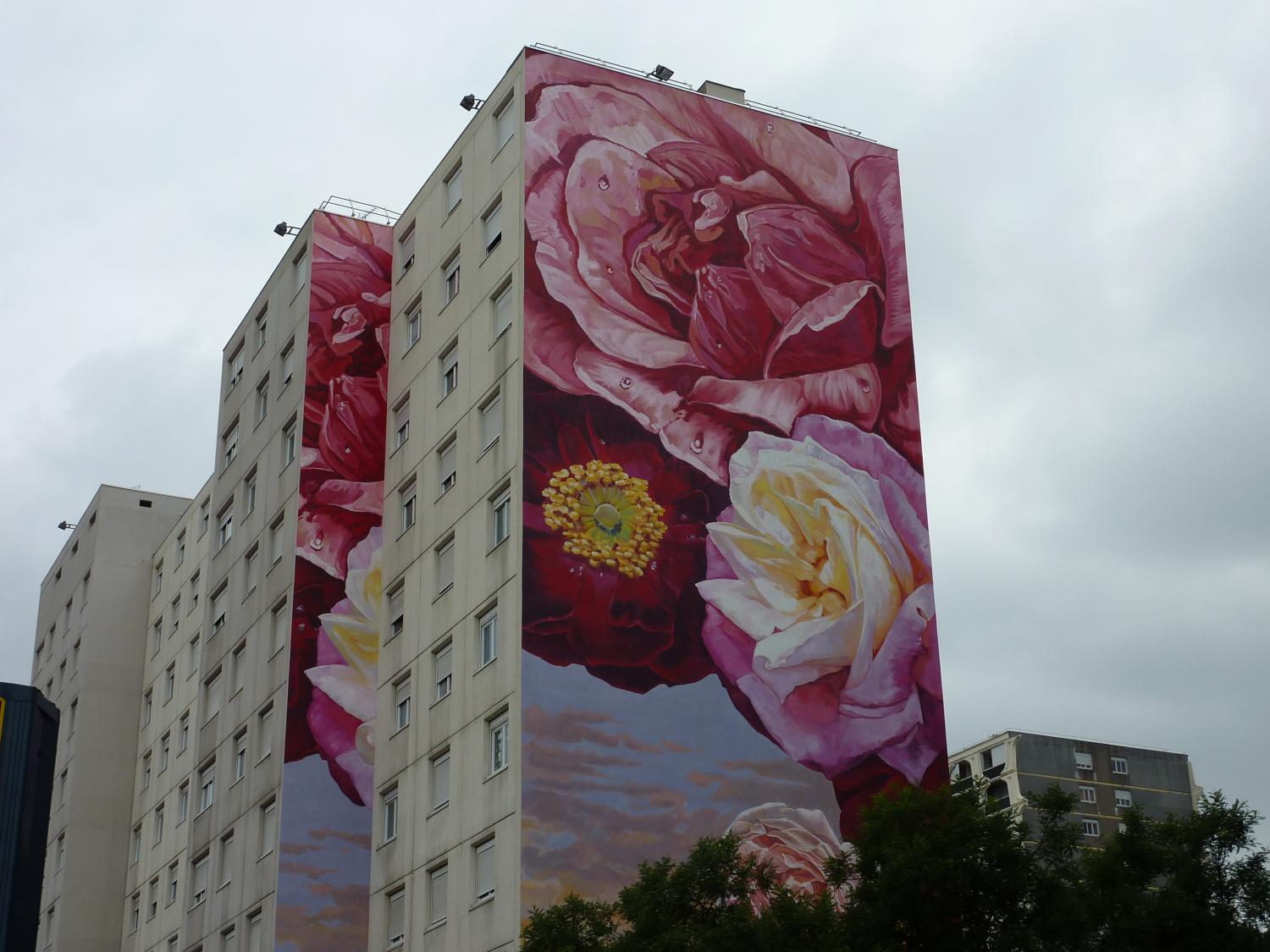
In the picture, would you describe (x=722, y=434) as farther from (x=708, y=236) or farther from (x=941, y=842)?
(x=941, y=842)

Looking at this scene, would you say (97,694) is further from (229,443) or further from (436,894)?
(436,894)

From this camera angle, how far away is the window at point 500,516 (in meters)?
52.7

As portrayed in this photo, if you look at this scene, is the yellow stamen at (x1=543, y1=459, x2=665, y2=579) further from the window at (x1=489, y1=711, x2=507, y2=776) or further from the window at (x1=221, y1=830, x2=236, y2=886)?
the window at (x1=221, y1=830, x2=236, y2=886)

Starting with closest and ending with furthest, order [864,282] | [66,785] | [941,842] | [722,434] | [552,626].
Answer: [941,842] < [552,626] < [722,434] < [864,282] < [66,785]

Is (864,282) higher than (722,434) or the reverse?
higher

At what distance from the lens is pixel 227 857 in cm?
6341

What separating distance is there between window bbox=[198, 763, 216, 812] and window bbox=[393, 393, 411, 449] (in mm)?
14343

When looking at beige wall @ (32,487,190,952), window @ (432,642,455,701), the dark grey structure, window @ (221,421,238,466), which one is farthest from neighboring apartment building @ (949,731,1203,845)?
the dark grey structure

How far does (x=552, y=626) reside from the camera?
50656mm

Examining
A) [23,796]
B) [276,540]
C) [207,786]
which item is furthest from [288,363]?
[23,796]

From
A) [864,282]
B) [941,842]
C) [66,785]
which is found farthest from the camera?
[66,785]

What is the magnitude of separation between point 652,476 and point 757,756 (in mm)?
8432

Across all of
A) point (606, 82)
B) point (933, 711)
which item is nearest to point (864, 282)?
point (606, 82)

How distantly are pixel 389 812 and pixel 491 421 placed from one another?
1202 cm
